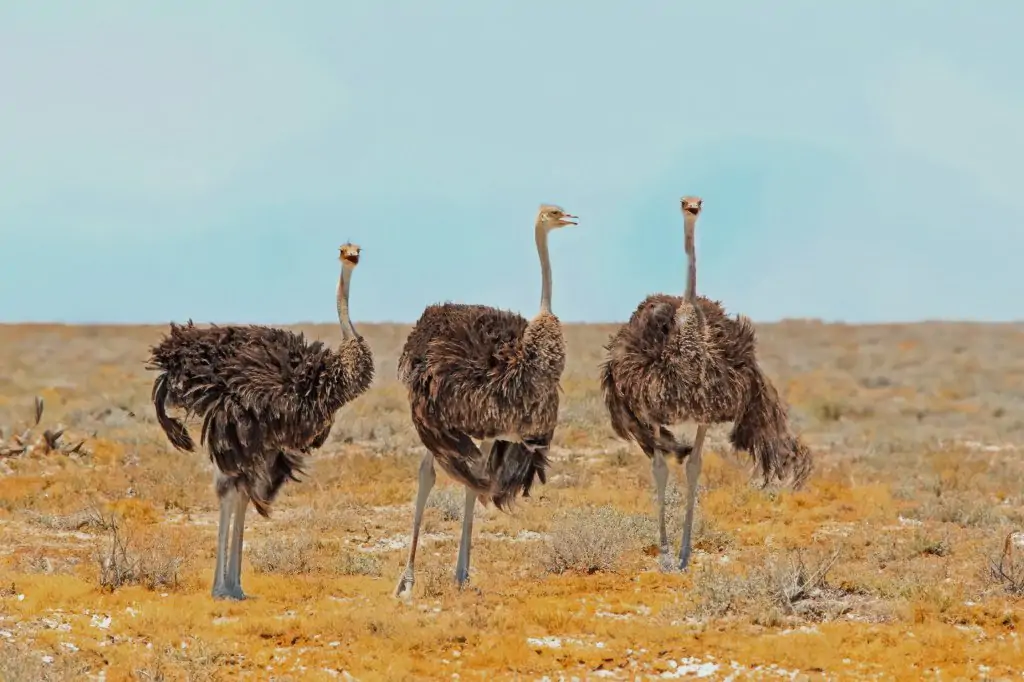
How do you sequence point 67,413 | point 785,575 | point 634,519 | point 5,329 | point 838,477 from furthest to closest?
1. point 5,329
2. point 67,413
3. point 838,477
4. point 634,519
5. point 785,575

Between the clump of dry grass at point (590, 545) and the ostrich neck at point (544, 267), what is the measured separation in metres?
2.61

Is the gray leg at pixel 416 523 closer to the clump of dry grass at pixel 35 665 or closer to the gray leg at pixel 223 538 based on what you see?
the gray leg at pixel 223 538

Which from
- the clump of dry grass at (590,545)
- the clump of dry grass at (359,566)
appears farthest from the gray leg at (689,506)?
the clump of dry grass at (359,566)

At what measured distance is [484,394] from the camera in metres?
10.5

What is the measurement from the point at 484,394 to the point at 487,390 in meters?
0.04

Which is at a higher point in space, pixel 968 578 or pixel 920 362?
pixel 920 362

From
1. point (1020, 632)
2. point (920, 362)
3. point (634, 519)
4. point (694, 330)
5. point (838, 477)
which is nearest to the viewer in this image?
point (1020, 632)

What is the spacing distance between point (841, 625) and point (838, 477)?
9034mm

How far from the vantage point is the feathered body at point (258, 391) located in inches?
421

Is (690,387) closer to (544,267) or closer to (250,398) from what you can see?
(544,267)

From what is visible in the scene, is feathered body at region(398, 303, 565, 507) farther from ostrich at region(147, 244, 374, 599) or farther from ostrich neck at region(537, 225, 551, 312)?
ostrich at region(147, 244, 374, 599)

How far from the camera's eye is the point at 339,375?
1096 cm

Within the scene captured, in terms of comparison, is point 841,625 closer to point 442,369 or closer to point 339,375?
point 442,369

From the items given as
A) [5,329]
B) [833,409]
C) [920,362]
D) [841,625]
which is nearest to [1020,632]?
[841,625]
